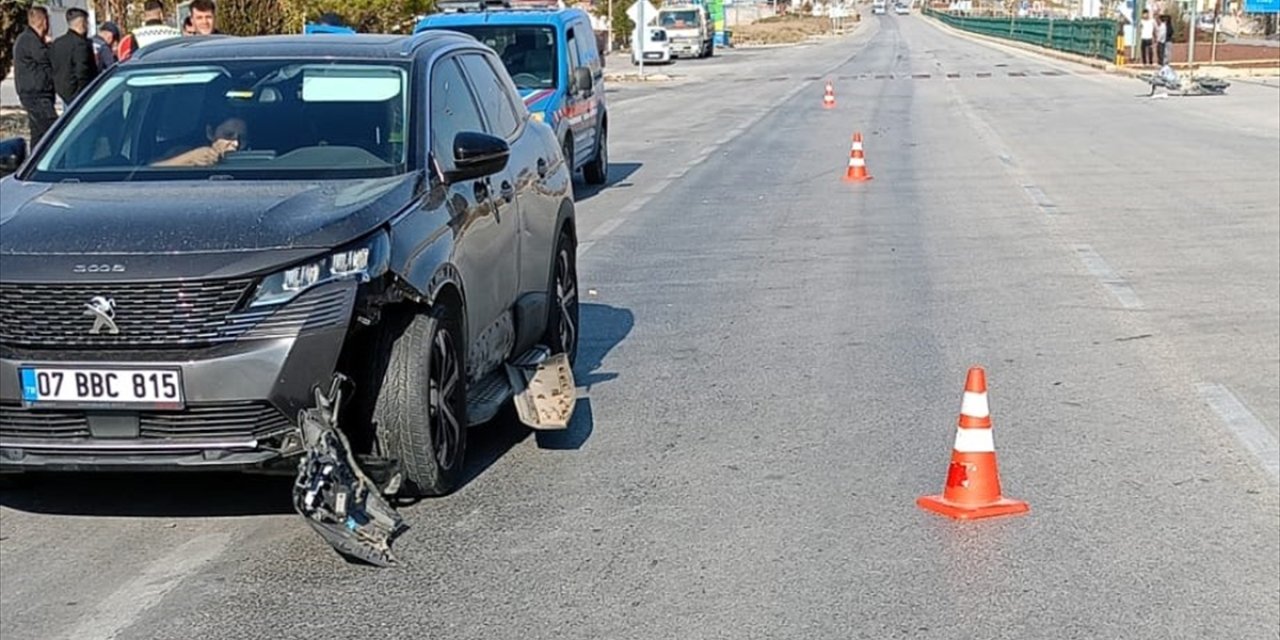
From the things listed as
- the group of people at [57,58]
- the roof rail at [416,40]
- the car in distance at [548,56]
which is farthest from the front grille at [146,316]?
the car in distance at [548,56]

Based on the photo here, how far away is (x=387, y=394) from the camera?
5.59 m

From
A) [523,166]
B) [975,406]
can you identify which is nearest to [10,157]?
[523,166]

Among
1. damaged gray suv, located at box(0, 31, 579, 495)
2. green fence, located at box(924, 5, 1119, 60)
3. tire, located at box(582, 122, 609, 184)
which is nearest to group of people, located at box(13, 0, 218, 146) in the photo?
tire, located at box(582, 122, 609, 184)

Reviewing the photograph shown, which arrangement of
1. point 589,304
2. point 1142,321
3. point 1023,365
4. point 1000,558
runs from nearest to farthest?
point 1000,558 → point 1023,365 → point 1142,321 → point 589,304

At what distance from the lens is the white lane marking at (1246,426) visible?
6840 mm

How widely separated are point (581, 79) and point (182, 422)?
39.6 ft

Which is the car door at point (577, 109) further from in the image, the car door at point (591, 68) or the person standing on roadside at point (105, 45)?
the person standing on roadside at point (105, 45)

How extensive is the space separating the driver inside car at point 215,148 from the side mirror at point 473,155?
2.86 feet

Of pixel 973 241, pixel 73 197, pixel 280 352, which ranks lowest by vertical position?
pixel 973 241

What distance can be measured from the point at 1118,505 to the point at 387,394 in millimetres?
2791

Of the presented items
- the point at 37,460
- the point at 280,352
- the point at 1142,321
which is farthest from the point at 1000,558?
the point at 1142,321

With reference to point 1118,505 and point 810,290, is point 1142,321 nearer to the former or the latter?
point 810,290

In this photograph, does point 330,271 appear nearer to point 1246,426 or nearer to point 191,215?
point 191,215

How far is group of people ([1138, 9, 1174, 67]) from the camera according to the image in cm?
5003
